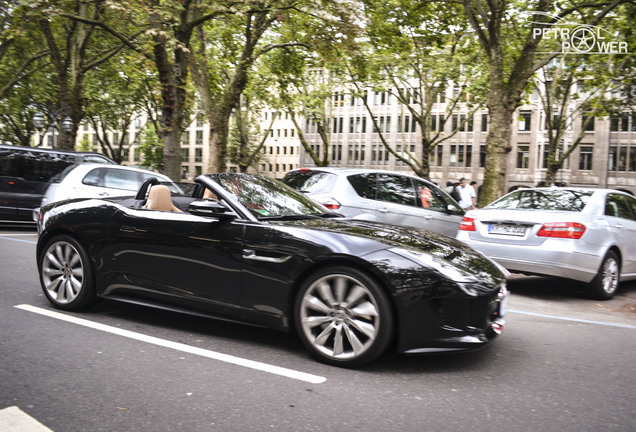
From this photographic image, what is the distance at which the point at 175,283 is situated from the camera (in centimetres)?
491

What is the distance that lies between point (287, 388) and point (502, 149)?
11564 mm

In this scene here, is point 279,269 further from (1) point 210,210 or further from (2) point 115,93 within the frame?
(2) point 115,93

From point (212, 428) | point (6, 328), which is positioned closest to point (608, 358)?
Result: point (212, 428)

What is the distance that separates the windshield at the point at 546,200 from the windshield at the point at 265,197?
13.7ft

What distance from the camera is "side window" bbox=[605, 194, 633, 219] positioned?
8.34 meters

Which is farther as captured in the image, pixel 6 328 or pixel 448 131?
pixel 448 131

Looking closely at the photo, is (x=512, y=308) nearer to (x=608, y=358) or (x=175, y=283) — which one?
(x=608, y=358)

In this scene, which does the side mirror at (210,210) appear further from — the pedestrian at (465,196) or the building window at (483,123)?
the building window at (483,123)

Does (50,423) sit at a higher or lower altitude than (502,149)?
lower

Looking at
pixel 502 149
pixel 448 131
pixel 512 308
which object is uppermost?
pixel 448 131

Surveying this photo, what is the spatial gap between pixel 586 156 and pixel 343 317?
55552 millimetres

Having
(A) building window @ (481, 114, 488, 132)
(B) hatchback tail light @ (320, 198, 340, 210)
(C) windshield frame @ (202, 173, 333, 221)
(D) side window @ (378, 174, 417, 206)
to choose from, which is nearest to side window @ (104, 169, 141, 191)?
(B) hatchback tail light @ (320, 198, 340, 210)

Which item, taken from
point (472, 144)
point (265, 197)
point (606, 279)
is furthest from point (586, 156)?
point (265, 197)

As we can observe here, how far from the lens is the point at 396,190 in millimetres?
10461
